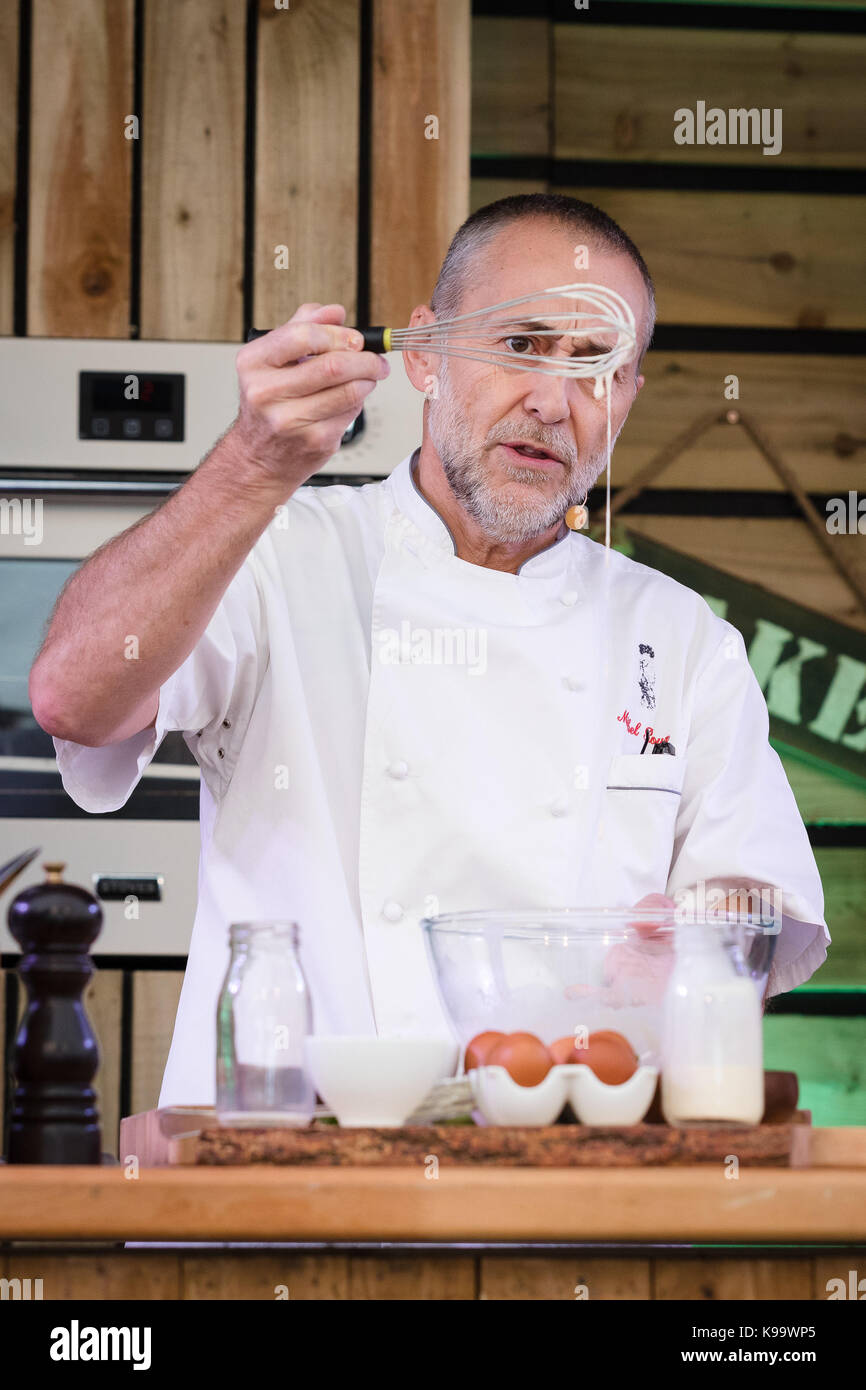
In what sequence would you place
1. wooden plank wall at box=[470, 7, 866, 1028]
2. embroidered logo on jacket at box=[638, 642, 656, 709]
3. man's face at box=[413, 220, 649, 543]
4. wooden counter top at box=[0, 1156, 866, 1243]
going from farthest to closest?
1. wooden plank wall at box=[470, 7, 866, 1028]
2. embroidered logo on jacket at box=[638, 642, 656, 709]
3. man's face at box=[413, 220, 649, 543]
4. wooden counter top at box=[0, 1156, 866, 1243]

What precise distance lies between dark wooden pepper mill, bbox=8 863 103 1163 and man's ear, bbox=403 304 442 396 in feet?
2.86

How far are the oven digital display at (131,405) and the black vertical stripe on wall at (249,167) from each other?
0.15 meters

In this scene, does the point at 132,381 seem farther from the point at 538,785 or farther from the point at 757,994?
the point at 757,994

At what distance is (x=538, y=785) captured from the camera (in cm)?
163

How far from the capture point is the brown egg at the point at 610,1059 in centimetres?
96

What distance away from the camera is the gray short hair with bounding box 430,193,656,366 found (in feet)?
5.65

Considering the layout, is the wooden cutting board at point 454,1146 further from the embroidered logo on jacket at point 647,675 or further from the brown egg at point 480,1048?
the embroidered logo on jacket at point 647,675

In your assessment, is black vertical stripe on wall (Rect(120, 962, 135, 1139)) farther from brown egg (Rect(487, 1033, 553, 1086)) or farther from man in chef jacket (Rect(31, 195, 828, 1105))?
brown egg (Rect(487, 1033, 553, 1086))

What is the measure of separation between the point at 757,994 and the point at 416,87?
1816 millimetres

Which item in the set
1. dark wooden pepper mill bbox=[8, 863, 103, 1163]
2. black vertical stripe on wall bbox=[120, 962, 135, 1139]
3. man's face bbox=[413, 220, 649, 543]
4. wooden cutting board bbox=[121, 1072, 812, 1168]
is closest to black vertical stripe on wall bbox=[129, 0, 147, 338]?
man's face bbox=[413, 220, 649, 543]

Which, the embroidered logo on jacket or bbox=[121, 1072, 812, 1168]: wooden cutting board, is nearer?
bbox=[121, 1072, 812, 1168]: wooden cutting board

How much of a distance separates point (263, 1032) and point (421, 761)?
641 millimetres

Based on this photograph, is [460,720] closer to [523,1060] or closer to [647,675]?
[647,675]
